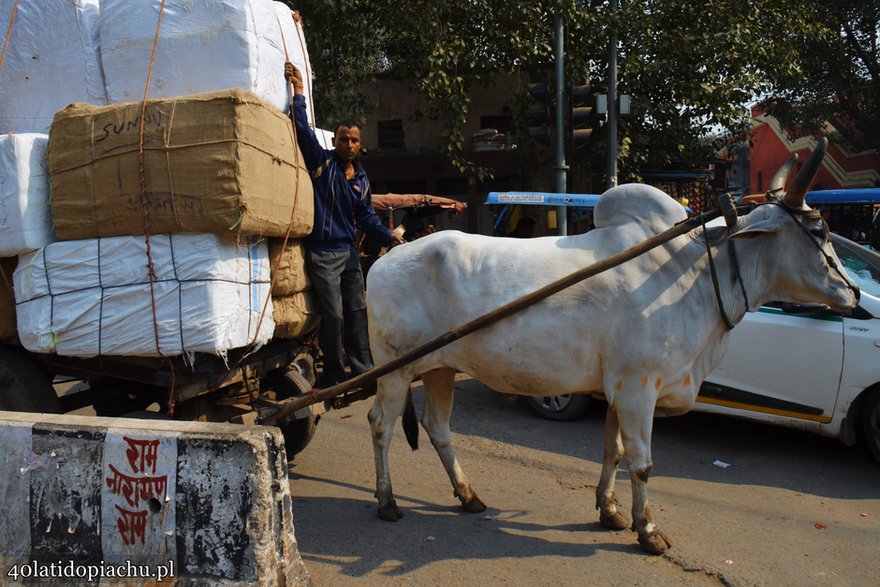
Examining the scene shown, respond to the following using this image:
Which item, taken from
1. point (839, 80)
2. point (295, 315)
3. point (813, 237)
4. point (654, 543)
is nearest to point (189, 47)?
point (295, 315)

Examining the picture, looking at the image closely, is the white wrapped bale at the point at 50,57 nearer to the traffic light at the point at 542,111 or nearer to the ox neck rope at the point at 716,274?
the ox neck rope at the point at 716,274

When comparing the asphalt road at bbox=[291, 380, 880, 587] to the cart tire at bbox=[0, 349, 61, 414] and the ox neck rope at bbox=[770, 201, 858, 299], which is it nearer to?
the ox neck rope at bbox=[770, 201, 858, 299]

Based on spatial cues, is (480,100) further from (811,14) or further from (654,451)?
(654,451)

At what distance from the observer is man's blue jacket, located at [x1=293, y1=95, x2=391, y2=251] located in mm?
4488

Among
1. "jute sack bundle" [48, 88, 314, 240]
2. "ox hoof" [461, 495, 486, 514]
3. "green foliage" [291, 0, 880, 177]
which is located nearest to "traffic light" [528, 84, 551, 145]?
"green foliage" [291, 0, 880, 177]

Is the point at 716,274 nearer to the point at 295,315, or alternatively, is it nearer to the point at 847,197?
the point at 295,315

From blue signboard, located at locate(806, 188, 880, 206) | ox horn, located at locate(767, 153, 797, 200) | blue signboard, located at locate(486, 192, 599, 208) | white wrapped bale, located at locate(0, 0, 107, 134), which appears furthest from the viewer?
blue signboard, located at locate(806, 188, 880, 206)

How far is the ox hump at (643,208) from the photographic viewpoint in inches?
163

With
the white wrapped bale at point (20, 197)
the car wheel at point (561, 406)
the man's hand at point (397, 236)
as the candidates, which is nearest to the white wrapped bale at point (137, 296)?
the white wrapped bale at point (20, 197)

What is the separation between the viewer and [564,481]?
5250mm

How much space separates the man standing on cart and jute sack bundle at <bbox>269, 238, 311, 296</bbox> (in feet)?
0.41

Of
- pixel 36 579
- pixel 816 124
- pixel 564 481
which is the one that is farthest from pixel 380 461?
pixel 816 124

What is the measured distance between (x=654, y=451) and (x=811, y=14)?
1153 centimetres

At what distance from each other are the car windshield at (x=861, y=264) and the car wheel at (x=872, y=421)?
75 centimetres
